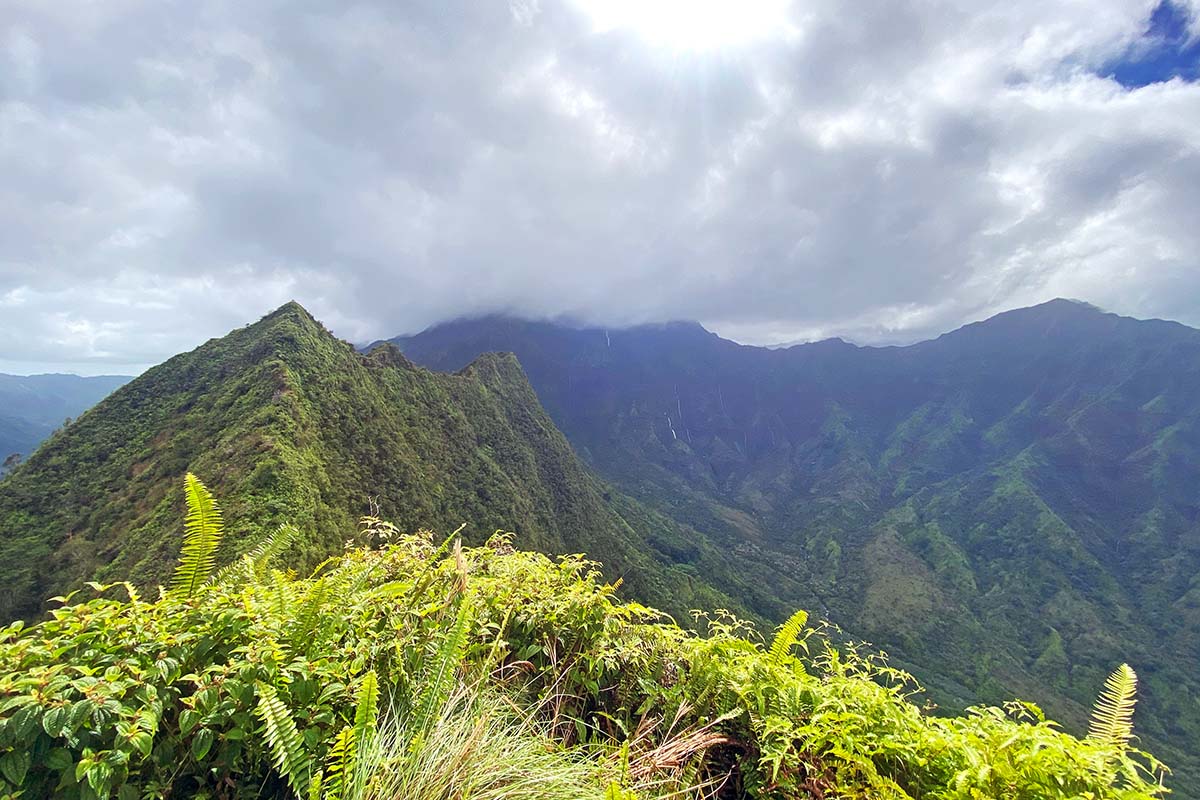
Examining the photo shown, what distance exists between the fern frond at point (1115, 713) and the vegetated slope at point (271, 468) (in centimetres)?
2822

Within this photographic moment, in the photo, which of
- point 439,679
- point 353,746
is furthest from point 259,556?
point 353,746

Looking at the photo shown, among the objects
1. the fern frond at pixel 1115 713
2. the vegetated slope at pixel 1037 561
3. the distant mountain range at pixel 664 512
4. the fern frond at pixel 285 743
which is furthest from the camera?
the vegetated slope at pixel 1037 561

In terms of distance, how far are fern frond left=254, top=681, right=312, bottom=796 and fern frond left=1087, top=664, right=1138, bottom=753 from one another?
3.38 m

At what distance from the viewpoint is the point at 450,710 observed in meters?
2.41

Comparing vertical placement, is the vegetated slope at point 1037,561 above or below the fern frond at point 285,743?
below

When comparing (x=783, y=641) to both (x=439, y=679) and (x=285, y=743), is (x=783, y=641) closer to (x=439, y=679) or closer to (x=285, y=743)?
(x=439, y=679)

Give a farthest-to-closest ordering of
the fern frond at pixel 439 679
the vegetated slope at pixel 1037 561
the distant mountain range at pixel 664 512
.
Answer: the vegetated slope at pixel 1037 561
the distant mountain range at pixel 664 512
the fern frond at pixel 439 679

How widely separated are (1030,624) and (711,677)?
511 feet

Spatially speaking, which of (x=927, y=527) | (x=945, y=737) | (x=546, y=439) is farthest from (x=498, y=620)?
(x=927, y=527)

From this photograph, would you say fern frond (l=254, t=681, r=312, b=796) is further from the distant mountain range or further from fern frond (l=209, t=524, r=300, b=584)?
the distant mountain range

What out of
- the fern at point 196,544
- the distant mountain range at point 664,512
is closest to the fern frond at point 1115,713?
the fern at point 196,544

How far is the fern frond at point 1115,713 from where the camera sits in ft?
8.03

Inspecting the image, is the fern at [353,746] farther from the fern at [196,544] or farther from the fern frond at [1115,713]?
the fern frond at [1115,713]

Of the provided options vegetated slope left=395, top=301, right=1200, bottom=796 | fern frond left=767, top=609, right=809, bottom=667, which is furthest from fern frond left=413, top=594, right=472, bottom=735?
vegetated slope left=395, top=301, right=1200, bottom=796
